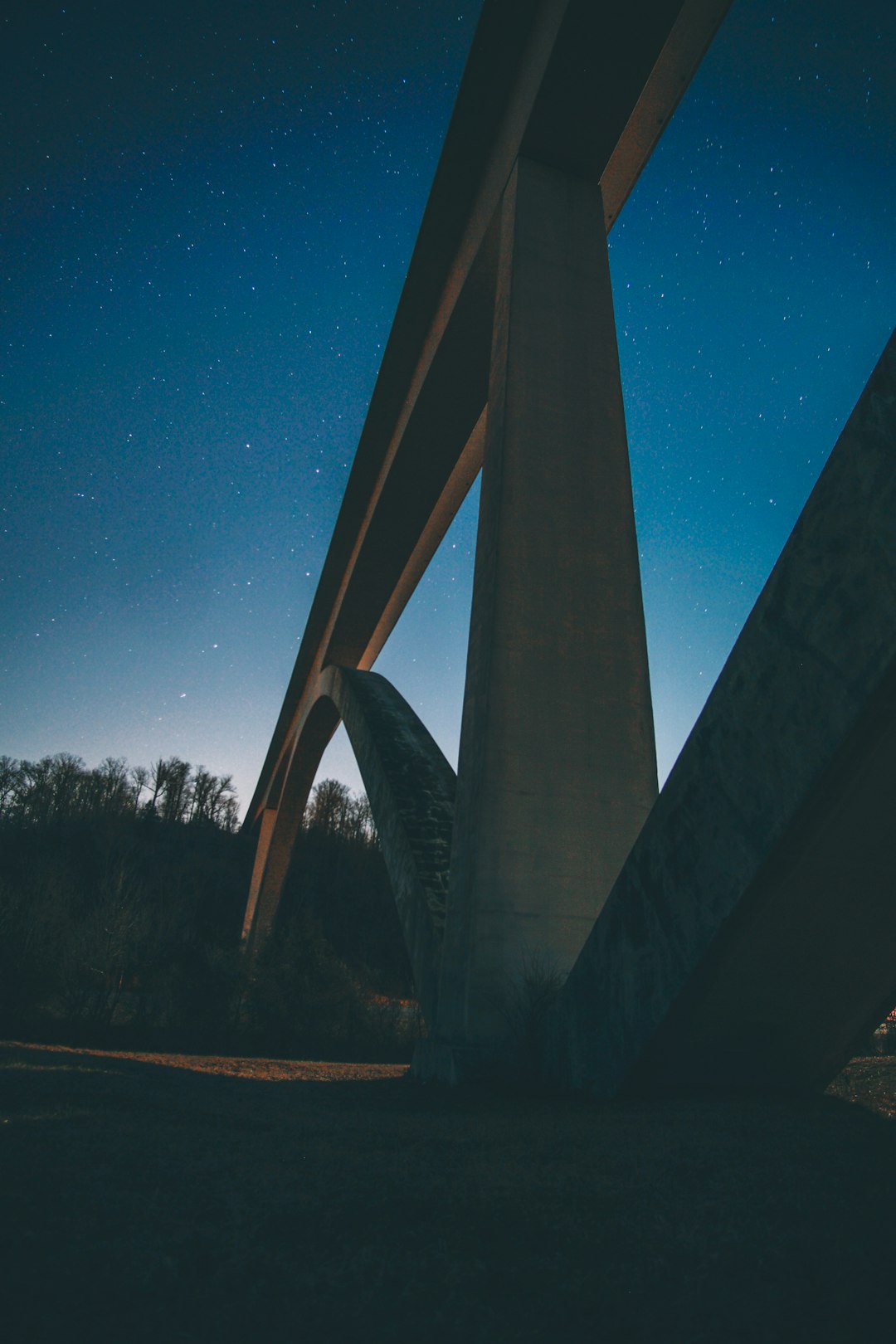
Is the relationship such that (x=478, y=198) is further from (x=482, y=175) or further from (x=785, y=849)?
(x=785, y=849)

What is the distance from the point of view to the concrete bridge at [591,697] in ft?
8.27

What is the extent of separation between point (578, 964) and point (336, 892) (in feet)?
170

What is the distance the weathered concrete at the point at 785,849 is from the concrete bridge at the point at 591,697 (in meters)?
0.01

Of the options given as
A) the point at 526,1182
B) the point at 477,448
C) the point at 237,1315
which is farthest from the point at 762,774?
the point at 477,448

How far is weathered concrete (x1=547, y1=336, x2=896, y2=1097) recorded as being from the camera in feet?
7.71

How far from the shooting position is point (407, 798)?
10180 mm

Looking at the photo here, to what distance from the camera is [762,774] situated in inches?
105

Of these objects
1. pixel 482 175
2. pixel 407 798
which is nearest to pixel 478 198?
pixel 482 175

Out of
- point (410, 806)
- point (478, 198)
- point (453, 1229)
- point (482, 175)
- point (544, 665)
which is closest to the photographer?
point (453, 1229)

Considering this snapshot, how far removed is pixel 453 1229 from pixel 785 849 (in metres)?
1.61

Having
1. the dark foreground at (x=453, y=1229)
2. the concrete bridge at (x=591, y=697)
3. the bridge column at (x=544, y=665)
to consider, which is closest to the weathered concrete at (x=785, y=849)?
the concrete bridge at (x=591, y=697)

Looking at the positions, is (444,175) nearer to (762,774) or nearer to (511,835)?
(511,835)

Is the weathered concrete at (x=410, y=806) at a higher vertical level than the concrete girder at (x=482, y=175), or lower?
lower

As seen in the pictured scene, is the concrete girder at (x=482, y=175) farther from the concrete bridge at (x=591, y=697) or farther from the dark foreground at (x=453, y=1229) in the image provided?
the dark foreground at (x=453, y=1229)
